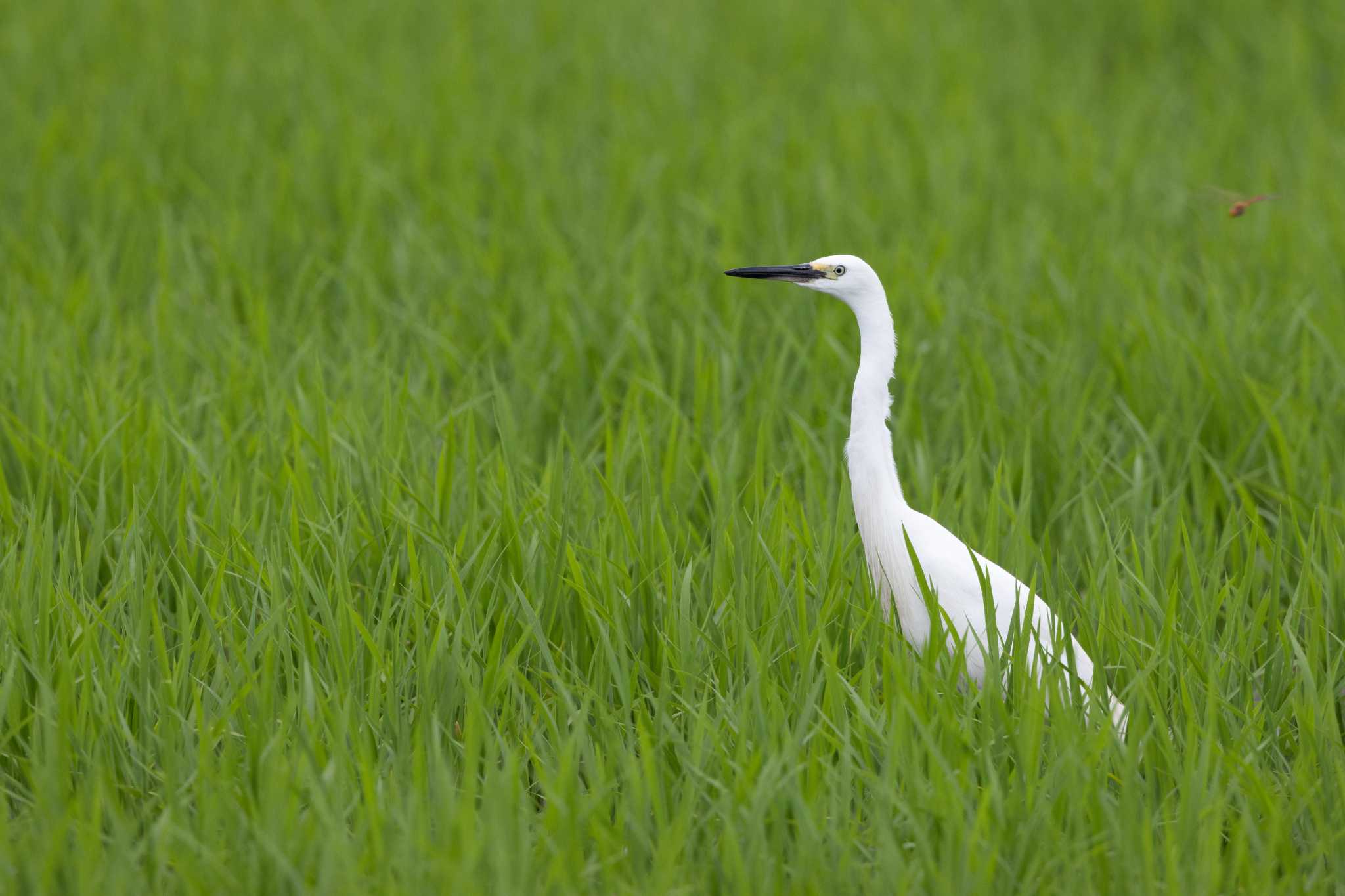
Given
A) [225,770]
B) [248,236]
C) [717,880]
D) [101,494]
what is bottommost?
[717,880]

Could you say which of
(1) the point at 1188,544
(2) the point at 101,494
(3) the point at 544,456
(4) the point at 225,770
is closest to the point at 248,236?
(3) the point at 544,456

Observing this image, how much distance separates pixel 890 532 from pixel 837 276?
23.7 inches

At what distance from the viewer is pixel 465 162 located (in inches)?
253

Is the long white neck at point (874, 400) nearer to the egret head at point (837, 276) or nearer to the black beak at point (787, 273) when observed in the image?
the egret head at point (837, 276)

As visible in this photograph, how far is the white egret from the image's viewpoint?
8.91ft

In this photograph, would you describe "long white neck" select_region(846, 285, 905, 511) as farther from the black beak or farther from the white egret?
the black beak

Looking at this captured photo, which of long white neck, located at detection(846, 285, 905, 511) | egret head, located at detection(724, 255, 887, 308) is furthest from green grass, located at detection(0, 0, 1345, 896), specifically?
egret head, located at detection(724, 255, 887, 308)

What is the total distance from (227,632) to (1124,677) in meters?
1.81

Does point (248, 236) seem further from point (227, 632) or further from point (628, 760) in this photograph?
point (628, 760)

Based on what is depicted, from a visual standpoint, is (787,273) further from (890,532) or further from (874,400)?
(890,532)

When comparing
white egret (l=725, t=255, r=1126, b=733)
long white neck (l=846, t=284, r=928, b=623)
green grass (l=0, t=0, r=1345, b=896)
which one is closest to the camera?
green grass (l=0, t=0, r=1345, b=896)

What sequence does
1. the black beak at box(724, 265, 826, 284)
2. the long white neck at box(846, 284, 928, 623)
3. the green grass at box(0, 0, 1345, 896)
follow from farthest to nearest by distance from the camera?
the black beak at box(724, 265, 826, 284) < the long white neck at box(846, 284, 928, 623) < the green grass at box(0, 0, 1345, 896)

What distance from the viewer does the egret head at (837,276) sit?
2.89 m

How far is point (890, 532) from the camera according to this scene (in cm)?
282
